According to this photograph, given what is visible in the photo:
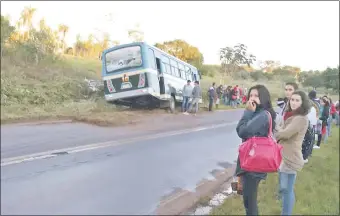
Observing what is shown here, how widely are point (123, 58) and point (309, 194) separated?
9.86 metres

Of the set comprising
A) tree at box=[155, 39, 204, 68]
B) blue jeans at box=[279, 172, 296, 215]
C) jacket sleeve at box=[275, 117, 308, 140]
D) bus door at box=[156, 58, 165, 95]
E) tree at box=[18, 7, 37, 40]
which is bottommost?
blue jeans at box=[279, 172, 296, 215]

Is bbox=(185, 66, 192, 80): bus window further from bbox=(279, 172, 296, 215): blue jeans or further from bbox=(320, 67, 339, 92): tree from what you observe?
bbox=(320, 67, 339, 92): tree

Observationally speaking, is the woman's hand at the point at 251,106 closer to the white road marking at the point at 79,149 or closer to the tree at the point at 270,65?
the white road marking at the point at 79,149

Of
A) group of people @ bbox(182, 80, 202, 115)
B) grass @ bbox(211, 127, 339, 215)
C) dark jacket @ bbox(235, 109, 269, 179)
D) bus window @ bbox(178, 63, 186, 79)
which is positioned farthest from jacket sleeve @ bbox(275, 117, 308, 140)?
bus window @ bbox(178, 63, 186, 79)

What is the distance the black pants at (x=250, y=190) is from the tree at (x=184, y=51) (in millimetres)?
22888

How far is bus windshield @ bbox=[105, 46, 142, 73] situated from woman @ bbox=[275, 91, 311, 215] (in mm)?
10498

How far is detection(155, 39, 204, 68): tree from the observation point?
2741 cm

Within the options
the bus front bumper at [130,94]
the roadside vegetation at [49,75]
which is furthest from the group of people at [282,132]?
the bus front bumper at [130,94]

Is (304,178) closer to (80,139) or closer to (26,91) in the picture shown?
(80,139)

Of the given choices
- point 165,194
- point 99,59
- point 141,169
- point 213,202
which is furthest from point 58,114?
point 99,59

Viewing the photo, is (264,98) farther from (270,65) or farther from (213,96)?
(270,65)

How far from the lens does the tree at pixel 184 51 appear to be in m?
27.4

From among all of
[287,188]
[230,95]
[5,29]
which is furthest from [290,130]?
[230,95]

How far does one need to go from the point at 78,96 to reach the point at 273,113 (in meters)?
9.15
